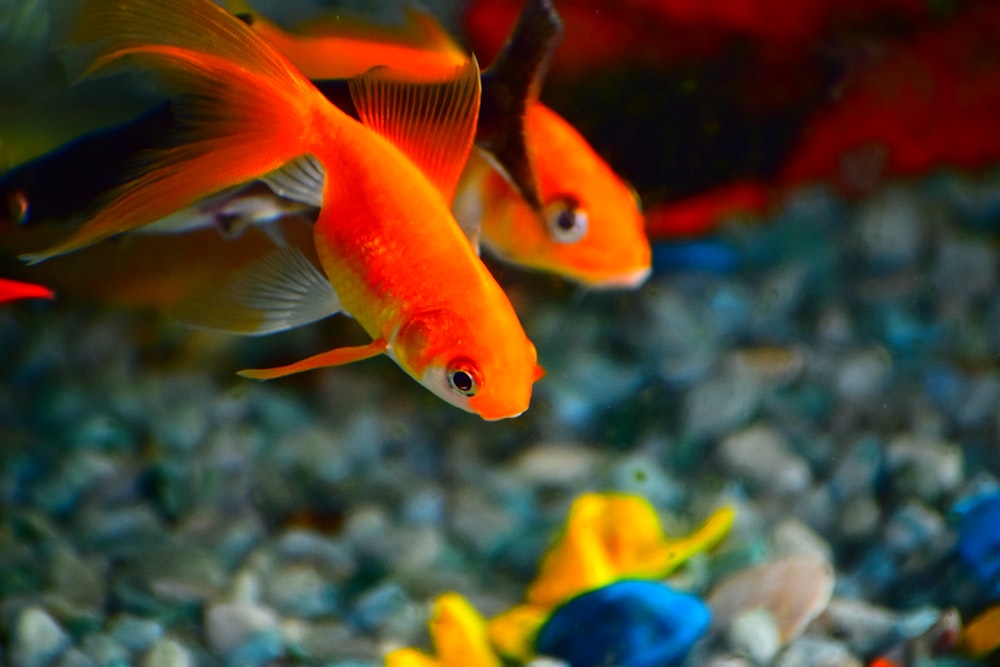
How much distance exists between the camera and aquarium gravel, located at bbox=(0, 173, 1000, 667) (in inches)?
53.3

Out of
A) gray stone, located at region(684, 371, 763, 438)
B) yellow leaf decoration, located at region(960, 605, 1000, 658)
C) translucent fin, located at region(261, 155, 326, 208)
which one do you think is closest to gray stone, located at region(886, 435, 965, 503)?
gray stone, located at region(684, 371, 763, 438)

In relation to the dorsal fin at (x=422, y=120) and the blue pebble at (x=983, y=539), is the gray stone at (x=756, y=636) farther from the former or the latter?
the dorsal fin at (x=422, y=120)

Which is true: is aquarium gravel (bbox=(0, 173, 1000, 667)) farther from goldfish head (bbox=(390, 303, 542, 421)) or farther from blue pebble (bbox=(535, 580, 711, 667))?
goldfish head (bbox=(390, 303, 542, 421))

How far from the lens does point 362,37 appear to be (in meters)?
1.14

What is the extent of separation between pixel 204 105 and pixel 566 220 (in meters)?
0.46

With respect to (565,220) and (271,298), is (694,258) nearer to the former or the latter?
(565,220)

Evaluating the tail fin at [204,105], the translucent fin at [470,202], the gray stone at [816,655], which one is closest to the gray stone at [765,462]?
the gray stone at [816,655]

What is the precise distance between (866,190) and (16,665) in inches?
101

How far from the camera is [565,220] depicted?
1.15 metres

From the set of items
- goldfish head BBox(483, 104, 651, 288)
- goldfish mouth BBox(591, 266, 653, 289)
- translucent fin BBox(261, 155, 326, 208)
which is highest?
translucent fin BBox(261, 155, 326, 208)

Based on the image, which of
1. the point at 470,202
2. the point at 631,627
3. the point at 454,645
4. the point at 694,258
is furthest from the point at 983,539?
the point at 694,258

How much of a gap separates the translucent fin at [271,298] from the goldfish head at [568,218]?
29cm

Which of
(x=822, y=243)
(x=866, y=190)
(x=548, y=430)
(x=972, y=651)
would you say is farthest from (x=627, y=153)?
(x=972, y=651)

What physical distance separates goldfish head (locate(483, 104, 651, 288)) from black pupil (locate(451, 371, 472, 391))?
377 millimetres
